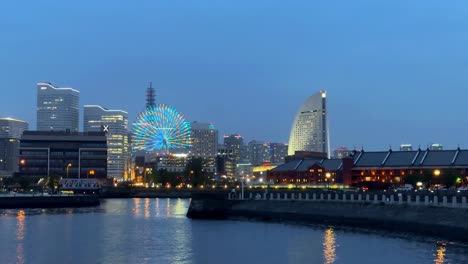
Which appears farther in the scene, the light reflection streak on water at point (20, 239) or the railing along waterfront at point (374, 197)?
the railing along waterfront at point (374, 197)

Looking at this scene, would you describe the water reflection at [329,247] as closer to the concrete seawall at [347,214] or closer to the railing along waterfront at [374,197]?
the concrete seawall at [347,214]

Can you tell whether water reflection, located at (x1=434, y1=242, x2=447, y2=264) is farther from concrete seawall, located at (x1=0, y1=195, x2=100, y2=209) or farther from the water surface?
concrete seawall, located at (x1=0, y1=195, x2=100, y2=209)

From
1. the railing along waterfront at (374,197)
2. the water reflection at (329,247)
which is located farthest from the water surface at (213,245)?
the railing along waterfront at (374,197)

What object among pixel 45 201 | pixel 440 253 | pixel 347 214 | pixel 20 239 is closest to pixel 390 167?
pixel 45 201

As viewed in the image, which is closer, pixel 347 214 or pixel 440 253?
pixel 440 253

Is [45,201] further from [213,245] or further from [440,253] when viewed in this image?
[440,253]

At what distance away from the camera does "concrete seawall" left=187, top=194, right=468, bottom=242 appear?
2766 inches

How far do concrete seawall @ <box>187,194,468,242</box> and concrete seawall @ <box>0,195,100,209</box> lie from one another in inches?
2300

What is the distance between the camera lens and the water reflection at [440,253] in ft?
182

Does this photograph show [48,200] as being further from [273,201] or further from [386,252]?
[386,252]

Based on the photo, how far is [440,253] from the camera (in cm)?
5956

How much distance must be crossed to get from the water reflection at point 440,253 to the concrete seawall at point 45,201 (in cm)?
11037

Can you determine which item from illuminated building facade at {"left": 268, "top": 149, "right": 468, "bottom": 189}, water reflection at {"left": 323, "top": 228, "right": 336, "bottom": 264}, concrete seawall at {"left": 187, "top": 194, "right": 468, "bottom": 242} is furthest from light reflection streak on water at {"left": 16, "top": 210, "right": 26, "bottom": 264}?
illuminated building facade at {"left": 268, "top": 149, "right": 468, "bottom": 189}

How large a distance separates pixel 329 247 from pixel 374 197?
26.2 m
